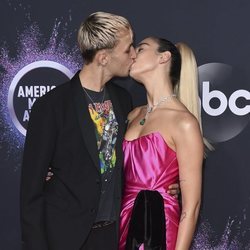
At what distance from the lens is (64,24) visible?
2.58 meters

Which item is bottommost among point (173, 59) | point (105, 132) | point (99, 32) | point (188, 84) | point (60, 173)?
point (60, 173)

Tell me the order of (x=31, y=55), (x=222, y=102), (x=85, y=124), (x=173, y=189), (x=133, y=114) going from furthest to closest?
(x=31, y=55) < (x=222, y=102) < (x=133, y=114) < (x=173, y=189) < (x=85, y=124)

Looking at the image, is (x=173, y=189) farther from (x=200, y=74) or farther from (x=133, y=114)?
(x=200, y=74)

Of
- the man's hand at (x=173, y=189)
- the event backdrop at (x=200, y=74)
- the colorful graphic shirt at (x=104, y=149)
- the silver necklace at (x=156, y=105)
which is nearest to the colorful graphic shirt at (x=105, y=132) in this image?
the colorful graphic shirt at (x=104, y=149)

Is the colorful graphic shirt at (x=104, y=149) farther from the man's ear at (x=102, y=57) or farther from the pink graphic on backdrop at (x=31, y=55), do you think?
the pink graphic on backdrop at (x=31, y=55)

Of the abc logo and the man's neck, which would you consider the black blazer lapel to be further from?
the abc logo

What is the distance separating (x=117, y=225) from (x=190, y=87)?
58 cm

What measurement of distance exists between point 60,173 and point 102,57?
44cm

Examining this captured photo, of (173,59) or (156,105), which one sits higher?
(173,59)

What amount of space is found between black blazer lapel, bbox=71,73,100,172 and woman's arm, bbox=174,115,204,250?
285mm

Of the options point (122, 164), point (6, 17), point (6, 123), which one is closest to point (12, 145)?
point (6, 123)

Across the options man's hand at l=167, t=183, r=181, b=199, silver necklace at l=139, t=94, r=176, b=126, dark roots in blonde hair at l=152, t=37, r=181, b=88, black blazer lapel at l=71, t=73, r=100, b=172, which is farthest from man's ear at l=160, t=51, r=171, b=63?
man's hand at l=167, t=183, r=181, b=199

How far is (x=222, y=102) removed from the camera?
2.49 meters

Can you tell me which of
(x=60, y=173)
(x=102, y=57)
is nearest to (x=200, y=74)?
(x=102, y=57)
